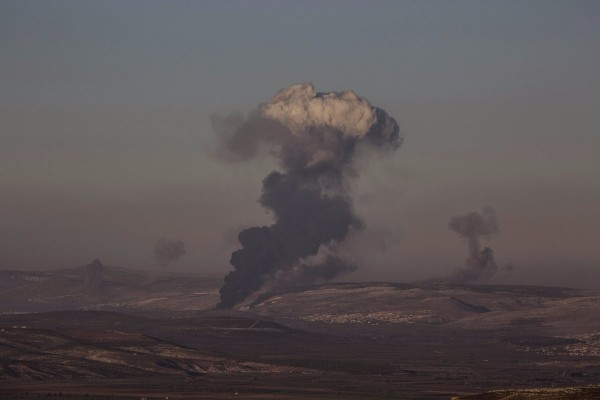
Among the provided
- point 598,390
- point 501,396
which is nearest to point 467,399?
point 501,396

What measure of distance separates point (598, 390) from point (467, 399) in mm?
17120

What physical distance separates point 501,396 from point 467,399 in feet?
15.4

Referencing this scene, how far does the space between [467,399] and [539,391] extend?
9.64m

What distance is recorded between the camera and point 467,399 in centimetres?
17300

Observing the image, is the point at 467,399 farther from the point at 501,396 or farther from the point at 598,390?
the point at 598,390

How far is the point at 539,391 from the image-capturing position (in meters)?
173

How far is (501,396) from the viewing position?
17362cm

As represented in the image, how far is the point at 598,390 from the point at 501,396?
41.9ft
